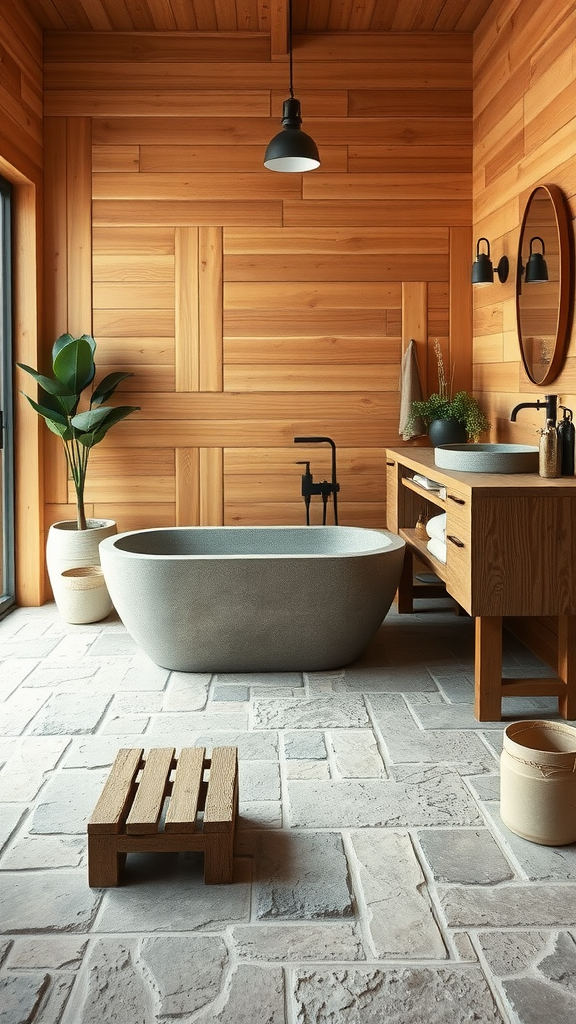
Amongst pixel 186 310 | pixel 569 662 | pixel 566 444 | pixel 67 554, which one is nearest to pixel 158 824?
pixel 569 662

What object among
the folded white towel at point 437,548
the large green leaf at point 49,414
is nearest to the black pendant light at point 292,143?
the large green leaf at point 49,414

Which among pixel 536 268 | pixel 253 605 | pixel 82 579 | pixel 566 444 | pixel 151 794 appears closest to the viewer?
pixel 151 794

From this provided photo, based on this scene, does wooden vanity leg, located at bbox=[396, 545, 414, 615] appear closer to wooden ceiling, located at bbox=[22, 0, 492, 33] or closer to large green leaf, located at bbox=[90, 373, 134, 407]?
large green leaf, located at bbox=[90, 373, 134, 407]

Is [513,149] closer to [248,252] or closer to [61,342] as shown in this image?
[248,252]

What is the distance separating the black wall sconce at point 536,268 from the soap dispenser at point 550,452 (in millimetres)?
863

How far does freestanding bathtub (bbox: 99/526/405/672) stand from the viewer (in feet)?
11.8

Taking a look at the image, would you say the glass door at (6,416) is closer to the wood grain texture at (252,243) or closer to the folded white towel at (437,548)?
the wood grain texture at (252,243)

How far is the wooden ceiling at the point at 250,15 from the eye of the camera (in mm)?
4633

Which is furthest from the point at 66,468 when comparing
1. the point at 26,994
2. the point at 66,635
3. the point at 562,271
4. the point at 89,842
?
the point at 26,994

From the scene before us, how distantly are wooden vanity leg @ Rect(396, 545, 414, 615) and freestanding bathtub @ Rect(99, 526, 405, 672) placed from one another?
0.90 m

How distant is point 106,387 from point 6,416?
1.80ft

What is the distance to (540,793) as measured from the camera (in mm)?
2297

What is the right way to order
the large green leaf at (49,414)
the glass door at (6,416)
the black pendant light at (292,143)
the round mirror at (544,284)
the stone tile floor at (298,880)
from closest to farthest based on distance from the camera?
1. the stone tile floor at (298,880)
2. the round mirror at (544,284)
3. the black pendant light at (292,143)
4. the large green leaf at (49,414)
5. the glass door at (6,416)

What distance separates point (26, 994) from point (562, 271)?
301cm
